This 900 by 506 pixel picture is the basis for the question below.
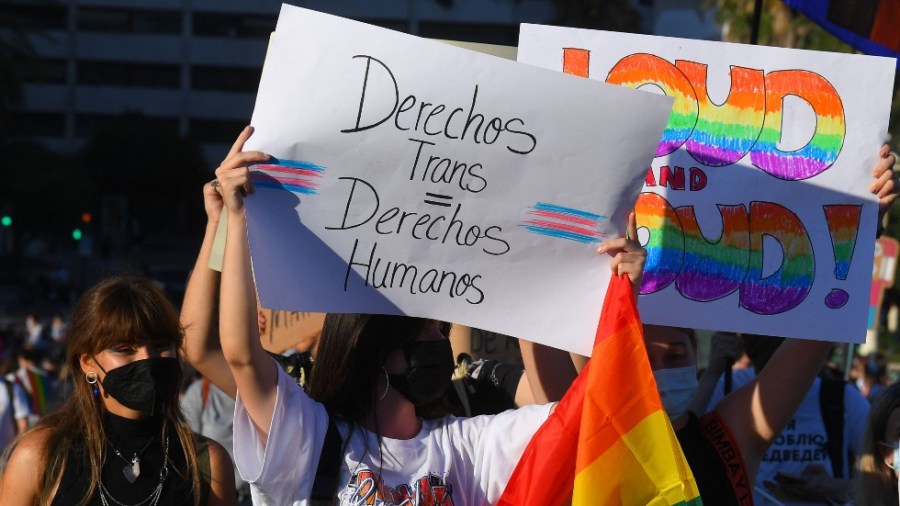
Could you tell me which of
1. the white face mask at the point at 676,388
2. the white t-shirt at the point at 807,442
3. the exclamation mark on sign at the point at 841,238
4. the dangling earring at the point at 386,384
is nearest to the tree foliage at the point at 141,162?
the white t-shirt at the point at 807,442

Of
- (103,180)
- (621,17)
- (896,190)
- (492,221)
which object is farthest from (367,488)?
(103,180)

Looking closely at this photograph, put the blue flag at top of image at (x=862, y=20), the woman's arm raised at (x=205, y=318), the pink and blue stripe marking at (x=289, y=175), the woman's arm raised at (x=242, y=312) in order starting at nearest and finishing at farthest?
the woman's arm raised at (x=242, y=312), the pink and blue stripe marking at (x=289, y=175), the woman's arm raised at (x=205, y=318), the blue flag at top of image at (x=862, y=20)

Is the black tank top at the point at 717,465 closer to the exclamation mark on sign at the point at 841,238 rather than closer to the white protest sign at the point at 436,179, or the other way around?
the exclamation mark on sign at the point at 841,238

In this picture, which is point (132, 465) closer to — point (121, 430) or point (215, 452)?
point (121, 430)

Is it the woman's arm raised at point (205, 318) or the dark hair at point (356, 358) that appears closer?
the dark hair at point (356, 358)

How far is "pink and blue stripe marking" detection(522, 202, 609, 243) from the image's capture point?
9.31 feet

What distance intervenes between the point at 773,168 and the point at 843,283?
35cm

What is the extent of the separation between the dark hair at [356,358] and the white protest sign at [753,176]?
2.26 ft

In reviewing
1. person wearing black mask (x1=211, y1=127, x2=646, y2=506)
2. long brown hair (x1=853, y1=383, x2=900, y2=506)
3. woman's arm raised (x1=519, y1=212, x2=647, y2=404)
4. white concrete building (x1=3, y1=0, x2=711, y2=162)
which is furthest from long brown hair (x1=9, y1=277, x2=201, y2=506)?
white concrete building (x1=3, y1=0, x2=711, y2=162)

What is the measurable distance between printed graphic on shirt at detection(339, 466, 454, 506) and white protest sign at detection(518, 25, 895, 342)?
77 cm

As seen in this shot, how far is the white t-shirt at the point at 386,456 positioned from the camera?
263 centimetres

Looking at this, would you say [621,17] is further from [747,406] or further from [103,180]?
[747,406]

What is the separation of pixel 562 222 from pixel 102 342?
1.32 m

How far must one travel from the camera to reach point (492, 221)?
285cm
